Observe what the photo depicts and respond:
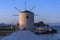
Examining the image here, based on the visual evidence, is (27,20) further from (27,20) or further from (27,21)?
(27,21)

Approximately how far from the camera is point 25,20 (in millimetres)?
14523

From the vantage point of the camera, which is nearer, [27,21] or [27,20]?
[27,21]

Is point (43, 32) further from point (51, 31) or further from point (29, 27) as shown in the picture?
point (29, 27)

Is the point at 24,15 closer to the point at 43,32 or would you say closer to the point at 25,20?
the point at 25,20

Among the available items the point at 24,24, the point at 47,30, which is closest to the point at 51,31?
the point at 47,30

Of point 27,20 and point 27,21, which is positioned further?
point 27,20

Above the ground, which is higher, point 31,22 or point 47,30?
point 31,22

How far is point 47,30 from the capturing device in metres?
67.6

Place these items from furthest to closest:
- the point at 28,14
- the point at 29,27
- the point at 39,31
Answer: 1. the point at 39,31
2. the point at 28,14
3. the point at 29,27

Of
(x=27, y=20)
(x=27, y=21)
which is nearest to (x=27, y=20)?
(x=27, y=20)

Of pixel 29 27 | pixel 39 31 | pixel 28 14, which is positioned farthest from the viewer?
pixel 39 31

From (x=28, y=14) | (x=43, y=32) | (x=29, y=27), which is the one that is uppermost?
(x=28, y=14)

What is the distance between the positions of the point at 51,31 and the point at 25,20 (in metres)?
54.3

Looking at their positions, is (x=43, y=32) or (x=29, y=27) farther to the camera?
(x=43, y=32)
